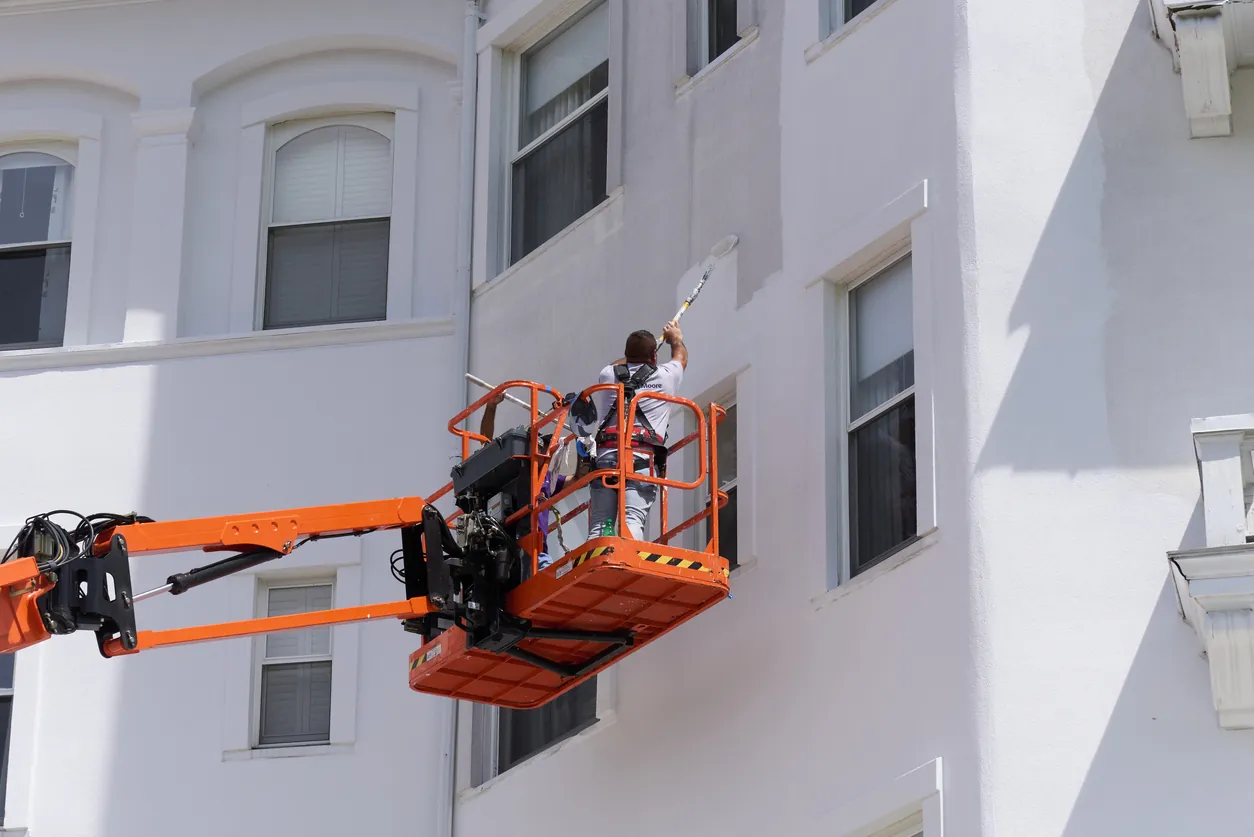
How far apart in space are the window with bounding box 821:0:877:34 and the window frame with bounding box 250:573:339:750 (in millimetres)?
6537

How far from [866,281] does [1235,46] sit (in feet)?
9.43

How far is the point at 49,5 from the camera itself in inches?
897

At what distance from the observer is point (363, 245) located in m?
22.1

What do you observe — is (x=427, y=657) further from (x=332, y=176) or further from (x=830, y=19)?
(x=332, y=176)

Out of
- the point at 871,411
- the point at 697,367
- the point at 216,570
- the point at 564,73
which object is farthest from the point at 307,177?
the point at 871,411

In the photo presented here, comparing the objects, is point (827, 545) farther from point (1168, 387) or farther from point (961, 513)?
point (1168, 387)

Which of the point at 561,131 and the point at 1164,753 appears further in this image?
the point at 561,131

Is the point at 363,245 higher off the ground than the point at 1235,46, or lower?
higher

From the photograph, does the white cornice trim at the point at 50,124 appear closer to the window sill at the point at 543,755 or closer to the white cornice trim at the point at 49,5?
the white cornice trim at the point at 49,5

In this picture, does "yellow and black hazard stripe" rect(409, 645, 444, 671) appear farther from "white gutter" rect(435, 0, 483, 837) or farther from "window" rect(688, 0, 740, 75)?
"window" rect(688, 0, 740, 75)

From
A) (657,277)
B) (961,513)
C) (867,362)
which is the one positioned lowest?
(961,513)

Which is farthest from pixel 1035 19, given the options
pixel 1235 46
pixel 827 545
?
pixel 827 545

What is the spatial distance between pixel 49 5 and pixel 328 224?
3.42 m

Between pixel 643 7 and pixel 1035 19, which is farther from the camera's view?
Result: pixel 643 7
